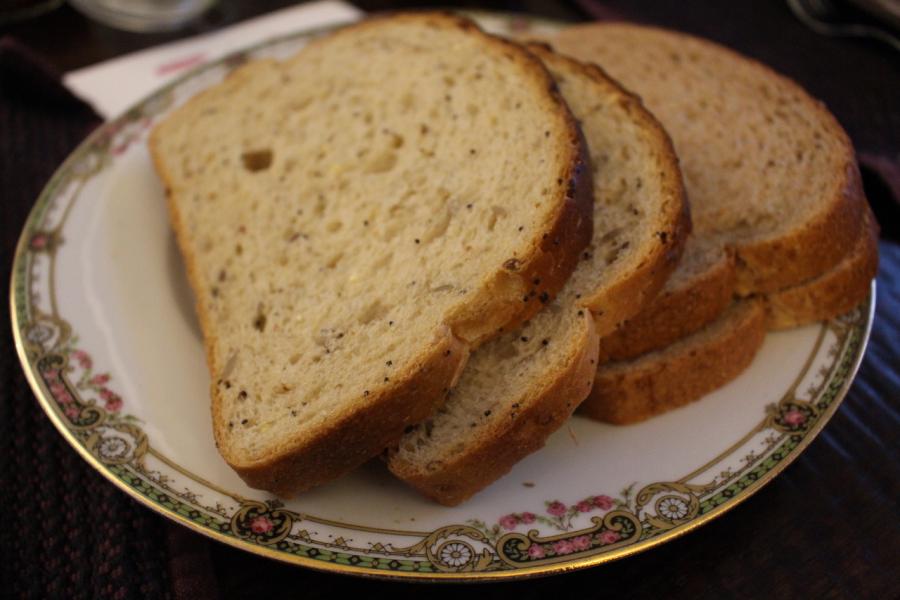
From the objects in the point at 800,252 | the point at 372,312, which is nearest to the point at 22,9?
the point at 372,312

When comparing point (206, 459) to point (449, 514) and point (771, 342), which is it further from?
point (771, 342)

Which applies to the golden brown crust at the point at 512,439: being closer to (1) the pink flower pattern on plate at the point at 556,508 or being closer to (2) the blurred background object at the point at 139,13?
(1) the pink flower pattern on plate at the point at 556,508

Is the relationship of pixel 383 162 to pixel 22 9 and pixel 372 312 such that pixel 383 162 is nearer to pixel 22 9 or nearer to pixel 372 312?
pixel 372 312

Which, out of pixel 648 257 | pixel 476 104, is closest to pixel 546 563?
Result: pixel 648 257

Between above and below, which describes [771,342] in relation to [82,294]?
above

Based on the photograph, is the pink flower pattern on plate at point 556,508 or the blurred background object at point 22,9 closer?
the pink flower pattern on plate at point 556,508

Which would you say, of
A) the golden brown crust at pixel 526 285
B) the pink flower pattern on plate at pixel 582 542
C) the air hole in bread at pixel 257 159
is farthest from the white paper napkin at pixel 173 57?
the pink flower pattern on plate at pixel 582 542
